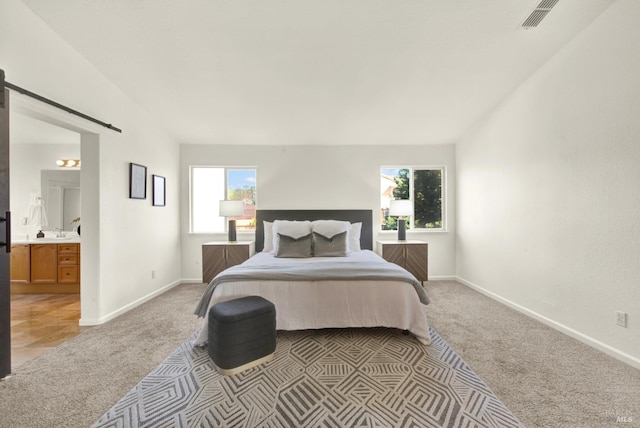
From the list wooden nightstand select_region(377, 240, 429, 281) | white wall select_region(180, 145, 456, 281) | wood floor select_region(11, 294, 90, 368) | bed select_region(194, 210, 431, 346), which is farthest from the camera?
white wall select_region(180, 145, 456, 281)

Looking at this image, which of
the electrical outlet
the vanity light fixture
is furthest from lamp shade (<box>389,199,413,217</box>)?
the vanity light fixture

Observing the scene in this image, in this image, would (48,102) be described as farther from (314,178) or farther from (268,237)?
(314,178)

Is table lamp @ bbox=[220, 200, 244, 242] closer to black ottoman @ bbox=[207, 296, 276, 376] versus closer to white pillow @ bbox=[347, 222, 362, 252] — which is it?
white pillow @ bbox=[347, 222, 362, 252]

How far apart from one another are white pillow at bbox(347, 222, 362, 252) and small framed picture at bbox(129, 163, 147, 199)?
2.97 m

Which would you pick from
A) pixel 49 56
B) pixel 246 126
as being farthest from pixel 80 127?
pixel 246 126

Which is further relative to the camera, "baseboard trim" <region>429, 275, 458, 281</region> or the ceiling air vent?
"baseboard trim" <region>429, 275, 458, 281</region>

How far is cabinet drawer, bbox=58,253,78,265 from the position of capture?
4.05m

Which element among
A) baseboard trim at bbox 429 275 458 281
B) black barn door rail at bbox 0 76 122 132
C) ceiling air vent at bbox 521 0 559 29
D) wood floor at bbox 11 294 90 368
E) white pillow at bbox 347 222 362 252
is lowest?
wood floor at bbox 11 294 90 368

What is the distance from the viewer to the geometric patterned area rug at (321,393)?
1.55m

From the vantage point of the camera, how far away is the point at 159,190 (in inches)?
161

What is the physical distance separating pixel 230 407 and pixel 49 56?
125 inches

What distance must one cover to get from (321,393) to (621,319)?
8.10 ft

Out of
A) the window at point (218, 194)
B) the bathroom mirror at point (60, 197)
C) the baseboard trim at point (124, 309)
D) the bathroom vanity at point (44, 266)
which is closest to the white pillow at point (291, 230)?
the window at point (218, 194)

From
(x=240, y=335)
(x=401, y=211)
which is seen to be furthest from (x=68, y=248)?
(x=401, y=211)
